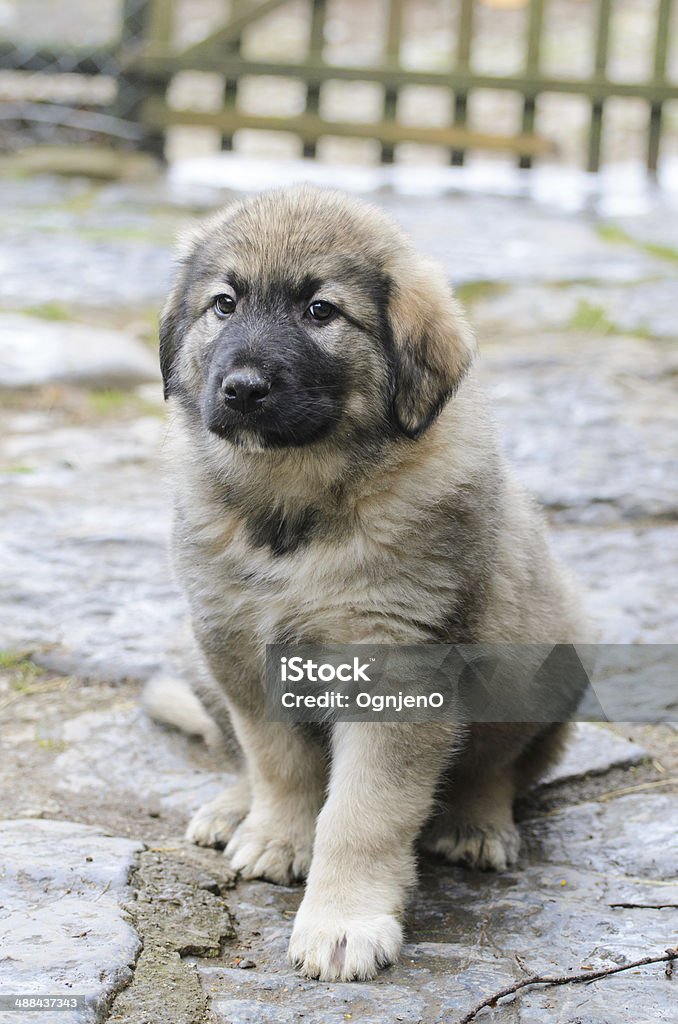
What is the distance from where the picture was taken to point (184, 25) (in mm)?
19203

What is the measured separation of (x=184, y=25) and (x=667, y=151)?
347 inches

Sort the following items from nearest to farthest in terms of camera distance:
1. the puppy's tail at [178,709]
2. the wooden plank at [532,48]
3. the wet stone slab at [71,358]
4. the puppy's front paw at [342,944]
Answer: the puppy's front paw at [342,944] < the puppy's tail at [178,709] < the wet stone slab at [71,358] < the wooden plank at [532,48]

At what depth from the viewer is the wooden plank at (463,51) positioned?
978 centimetres

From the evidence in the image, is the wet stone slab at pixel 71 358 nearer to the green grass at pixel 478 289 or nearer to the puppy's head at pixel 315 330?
the green grass at pixel 478 289

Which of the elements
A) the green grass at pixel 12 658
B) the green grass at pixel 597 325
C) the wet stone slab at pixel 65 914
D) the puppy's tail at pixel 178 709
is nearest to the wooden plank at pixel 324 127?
the green grass at pixel 597 325

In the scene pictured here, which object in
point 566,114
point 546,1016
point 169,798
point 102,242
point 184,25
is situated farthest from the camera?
point 184,25

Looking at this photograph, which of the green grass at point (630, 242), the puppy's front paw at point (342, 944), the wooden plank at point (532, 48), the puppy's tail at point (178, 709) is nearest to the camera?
the puppy's front paw at point (342, 944)

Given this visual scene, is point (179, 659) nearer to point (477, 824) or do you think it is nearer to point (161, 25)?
point (477, 824)

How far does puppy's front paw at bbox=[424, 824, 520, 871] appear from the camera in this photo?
124 inches

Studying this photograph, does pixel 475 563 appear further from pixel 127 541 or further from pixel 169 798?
pixel 127 541

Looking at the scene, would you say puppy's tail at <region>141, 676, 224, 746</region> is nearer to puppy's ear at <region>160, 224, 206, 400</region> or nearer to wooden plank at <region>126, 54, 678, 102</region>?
puppy's ear at <region>160, 224, 206, 400</region>

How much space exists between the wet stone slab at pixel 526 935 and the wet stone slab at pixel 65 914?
201 millimetres

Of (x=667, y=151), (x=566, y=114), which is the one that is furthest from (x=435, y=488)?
(x=566, y=114)
